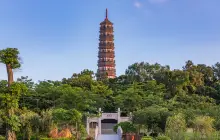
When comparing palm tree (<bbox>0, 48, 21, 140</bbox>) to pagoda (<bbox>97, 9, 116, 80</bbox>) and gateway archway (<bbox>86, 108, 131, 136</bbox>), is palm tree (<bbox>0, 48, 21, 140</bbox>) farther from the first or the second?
pagoda (<bbox>97, 9, 116, 80</bbox>)

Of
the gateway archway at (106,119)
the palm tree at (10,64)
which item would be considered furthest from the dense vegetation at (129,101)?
the gateway archway at (106,119)

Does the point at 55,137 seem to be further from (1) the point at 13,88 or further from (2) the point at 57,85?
(2) the point at 57,85

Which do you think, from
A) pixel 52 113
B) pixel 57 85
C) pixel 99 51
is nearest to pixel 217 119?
pixel 52 113

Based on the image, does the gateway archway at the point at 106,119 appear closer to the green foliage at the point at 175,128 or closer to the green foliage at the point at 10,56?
the green foliage at the point at 175,128

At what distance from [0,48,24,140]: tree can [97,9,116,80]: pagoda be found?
93.3 feet

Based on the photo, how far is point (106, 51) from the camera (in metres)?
50.6

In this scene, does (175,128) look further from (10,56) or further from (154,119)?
(10,56)

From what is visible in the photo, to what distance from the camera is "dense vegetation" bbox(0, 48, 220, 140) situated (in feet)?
66.5

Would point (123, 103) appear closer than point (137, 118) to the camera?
No

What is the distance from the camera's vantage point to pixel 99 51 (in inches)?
2012

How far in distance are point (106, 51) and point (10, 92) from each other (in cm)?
3145

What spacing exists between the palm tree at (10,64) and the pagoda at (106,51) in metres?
28.4

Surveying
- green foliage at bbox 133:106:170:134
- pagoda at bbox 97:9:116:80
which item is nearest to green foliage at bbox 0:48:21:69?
green foliage at bbox 133:106:170:134

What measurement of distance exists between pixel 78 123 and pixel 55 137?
97.2 inches
